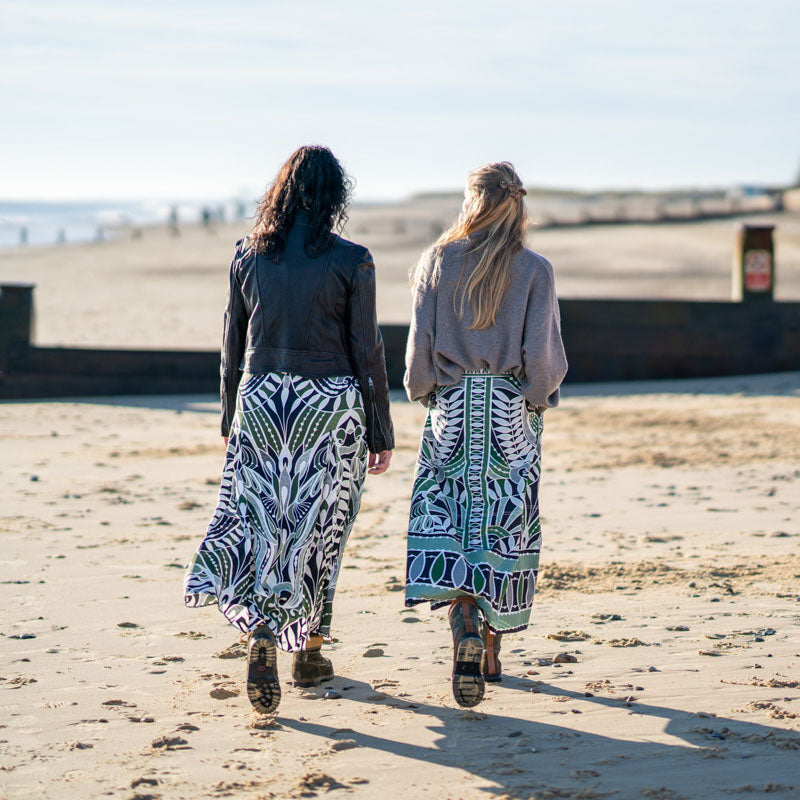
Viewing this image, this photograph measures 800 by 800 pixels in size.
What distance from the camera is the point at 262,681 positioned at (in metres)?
3.82

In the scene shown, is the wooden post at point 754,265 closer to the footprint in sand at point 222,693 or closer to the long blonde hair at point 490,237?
Answer: the long blonde hair at point 490,237

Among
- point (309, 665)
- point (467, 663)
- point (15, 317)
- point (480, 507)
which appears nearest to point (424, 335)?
point (480, 507)

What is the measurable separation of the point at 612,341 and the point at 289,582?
36.7 ft

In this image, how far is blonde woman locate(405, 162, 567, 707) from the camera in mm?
4113

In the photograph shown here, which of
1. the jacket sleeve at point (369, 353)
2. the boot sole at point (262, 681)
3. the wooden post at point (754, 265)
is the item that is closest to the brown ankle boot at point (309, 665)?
the boot sole at point (262, 681)

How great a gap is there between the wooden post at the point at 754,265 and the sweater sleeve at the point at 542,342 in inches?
446

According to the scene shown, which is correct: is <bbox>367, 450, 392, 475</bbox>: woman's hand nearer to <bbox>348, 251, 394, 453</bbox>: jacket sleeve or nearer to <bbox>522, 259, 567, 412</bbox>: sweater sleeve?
<bbox>348, 251, 394, 453</bbox>: jacket sleeve

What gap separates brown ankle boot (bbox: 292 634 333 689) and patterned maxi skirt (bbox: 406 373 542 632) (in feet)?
1.34

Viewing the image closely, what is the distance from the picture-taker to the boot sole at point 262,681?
3.82 m

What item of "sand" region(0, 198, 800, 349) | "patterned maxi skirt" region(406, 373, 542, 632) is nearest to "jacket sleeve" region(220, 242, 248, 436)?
"patterned maxi skirt" region(406, 373, 542, 632)

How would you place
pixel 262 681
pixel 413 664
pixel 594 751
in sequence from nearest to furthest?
1. pixel 594 751
2. pixel 262 681
3. pixel 413 664

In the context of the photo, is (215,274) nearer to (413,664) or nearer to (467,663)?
(413,664)

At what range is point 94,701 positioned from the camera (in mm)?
4074

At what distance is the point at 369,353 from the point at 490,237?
0.60m
